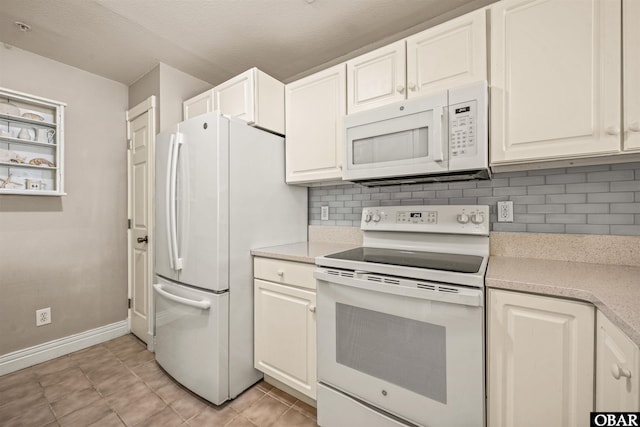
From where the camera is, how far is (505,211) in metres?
1.59

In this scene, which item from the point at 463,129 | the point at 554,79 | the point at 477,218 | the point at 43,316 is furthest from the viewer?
the point at 43,316

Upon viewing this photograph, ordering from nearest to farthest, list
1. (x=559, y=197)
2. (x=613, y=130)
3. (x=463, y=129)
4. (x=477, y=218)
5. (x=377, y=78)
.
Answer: (x=613, y=130) → (x=463, y=129) → (x=559, y=197) → (x=477, y=218) → (x=377, y=78)

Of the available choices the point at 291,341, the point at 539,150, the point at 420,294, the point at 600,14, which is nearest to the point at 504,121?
the point at 539,150

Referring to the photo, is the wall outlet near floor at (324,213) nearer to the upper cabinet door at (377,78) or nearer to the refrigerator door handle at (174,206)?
the upper cabinet door at (377,78)

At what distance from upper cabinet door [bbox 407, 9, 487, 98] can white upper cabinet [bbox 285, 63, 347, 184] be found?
1.56ft

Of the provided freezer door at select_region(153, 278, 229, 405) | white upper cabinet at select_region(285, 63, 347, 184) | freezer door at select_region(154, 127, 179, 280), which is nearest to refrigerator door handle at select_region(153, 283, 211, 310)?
freezer door at select_region(153, 278, 229, 405)

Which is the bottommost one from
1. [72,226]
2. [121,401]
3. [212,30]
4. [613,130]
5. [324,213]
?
[121,401]

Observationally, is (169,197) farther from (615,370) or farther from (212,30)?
(615,370)

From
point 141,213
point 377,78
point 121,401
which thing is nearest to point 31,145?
point 141,213

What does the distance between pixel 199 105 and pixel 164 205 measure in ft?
3.14

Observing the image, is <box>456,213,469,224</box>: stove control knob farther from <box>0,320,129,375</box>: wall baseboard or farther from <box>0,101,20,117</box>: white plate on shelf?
<box>0,101,20,117</box>: white plate on shelf

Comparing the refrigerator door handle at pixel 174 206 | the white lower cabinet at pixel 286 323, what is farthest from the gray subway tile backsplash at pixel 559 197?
the refrigerator door handle at pixel 174 206

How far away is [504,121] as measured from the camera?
1.33 meters

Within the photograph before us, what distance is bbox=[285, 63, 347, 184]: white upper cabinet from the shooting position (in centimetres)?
186
